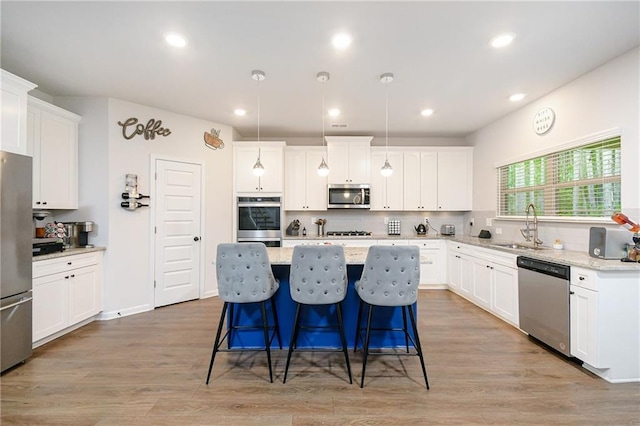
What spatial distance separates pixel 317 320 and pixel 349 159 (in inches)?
117

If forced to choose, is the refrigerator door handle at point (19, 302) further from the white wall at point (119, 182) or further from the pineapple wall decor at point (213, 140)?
the pineapple wall decor at point (213, 140)

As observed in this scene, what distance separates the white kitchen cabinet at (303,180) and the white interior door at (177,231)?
143 cm

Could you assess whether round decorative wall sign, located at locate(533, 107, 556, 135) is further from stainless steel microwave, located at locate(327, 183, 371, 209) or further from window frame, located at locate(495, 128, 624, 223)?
stainless steel microwave, located at locate(327, 183, 371, 209)

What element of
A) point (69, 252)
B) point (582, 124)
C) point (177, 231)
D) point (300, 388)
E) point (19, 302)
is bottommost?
point (300, 388)

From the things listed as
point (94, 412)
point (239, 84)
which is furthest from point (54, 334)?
point (239, 84)

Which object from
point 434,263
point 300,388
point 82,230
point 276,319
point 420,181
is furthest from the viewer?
point 420,181

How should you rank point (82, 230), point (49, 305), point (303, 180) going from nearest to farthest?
point (49, 305) → point (82, 230) → point (303, 180)

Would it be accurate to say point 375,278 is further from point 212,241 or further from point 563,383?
point 212,241

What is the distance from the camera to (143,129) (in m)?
3.71

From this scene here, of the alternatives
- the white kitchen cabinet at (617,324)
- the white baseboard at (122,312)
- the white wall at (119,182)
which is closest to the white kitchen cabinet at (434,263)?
the white kitchen cabinet at (617,324)

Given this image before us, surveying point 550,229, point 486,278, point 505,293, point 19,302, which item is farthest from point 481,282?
point 19,302

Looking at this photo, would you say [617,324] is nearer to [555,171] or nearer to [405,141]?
[555,171]

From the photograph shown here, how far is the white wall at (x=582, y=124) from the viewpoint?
2.46 meters

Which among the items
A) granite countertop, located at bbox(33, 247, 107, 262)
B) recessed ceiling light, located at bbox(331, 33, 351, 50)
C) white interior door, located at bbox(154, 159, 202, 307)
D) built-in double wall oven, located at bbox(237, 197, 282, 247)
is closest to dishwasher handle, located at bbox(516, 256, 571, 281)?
recessed ceiling light, located at bbox(331, 33, 351, 50)
